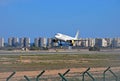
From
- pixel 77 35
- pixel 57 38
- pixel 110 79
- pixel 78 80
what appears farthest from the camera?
pixel 77 35

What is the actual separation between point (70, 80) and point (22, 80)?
3.59 m

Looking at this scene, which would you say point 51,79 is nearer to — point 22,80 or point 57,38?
point 22,80

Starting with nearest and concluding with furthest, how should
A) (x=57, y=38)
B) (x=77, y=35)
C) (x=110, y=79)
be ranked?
(x=110, y=79) → (x=57, y=38) → (x=77, y=35)

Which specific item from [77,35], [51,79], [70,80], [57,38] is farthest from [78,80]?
[77,35]

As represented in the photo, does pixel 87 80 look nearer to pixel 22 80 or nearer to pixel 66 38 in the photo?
pixel 22 80

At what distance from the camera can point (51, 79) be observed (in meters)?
32.0

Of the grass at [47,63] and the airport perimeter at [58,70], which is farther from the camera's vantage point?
the grass at [47,63]

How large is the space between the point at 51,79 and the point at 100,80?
460cm

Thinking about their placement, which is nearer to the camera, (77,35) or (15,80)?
(15,80)

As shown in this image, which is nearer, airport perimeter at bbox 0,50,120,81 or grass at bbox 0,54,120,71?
airport perimeter at bbox 0,50,120,81

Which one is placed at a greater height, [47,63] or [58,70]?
[47,63]

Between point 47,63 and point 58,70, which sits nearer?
point 58,70

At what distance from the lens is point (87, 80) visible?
98.5 ft

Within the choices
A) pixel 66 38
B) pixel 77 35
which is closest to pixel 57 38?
pixel 66 38
